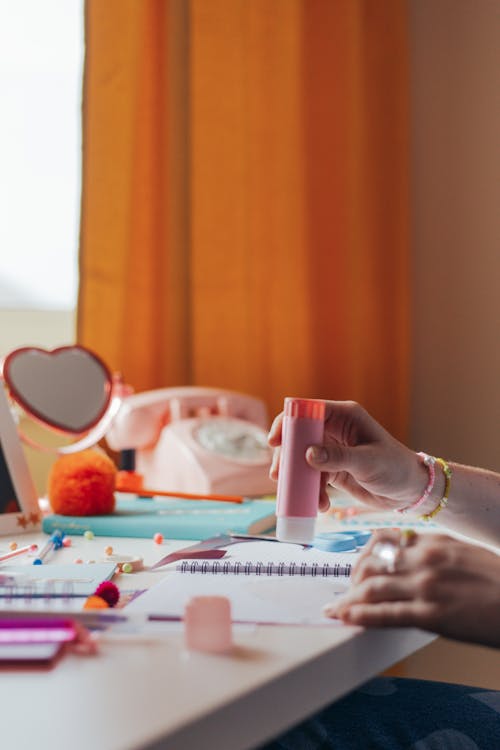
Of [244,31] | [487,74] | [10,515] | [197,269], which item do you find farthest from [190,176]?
[10,515]

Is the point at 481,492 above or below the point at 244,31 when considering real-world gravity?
below

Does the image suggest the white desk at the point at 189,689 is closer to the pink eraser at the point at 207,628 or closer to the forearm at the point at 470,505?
the pink eraser at the point at 207,628

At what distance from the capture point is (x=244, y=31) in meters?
1.83

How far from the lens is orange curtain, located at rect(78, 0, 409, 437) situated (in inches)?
66.4

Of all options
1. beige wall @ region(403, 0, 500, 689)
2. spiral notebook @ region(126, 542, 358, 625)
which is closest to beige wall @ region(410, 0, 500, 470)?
beige wall @ region(403, 0, 500, 689)

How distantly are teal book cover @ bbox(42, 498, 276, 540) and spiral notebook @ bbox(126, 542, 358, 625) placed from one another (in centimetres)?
14

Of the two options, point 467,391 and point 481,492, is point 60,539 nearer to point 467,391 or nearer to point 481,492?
point 481,492

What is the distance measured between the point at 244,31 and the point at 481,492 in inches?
49.2

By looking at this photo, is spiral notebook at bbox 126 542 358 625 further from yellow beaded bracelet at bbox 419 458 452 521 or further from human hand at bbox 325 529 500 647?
yellow beaded bracelet at bbox 419 458 452 521

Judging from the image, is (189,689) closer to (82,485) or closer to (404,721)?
(404,721)

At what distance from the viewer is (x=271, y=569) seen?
2.54ft

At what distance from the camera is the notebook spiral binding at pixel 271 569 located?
2.52ft

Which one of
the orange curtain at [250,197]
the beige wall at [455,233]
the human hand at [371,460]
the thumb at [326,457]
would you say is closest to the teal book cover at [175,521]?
the human hand at [371,460]

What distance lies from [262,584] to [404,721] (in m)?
0.30
